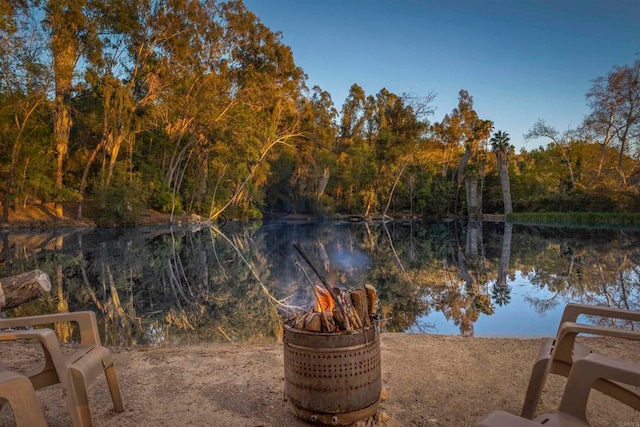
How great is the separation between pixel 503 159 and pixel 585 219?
40.8ft

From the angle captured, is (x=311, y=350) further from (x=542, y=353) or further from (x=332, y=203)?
(x=332, y=203)

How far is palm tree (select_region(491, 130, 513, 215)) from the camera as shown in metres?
40.9

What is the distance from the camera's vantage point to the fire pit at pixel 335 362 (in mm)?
2681

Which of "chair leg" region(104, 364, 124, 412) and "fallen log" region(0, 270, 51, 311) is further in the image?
"fallen log" region(0, 270, 51, 311)

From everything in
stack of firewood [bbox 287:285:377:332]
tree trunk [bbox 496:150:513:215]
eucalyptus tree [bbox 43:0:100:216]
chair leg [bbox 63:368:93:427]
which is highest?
eucalyptus tree [bbox 43:0:100:216]

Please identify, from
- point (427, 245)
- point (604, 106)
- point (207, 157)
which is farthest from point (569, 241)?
point (207, 157)

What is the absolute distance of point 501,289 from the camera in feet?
30.3

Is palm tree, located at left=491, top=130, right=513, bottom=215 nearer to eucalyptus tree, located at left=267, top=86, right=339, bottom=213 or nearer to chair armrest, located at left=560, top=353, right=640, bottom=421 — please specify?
eucalyptus tree, located at left=267, top=86, right=339, bottom=213

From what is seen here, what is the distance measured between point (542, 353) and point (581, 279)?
8.38m

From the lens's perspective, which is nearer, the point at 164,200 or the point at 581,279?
the point at 581,279

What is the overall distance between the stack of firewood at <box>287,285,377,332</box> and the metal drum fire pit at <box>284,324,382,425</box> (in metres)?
0.07

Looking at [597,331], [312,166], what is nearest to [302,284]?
[597,331]

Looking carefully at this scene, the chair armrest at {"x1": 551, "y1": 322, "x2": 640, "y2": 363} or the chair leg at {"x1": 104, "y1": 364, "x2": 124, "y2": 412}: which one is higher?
the chair armrest at {"x1": 551, "y1": 322, "x2": 640, "y2": 363}

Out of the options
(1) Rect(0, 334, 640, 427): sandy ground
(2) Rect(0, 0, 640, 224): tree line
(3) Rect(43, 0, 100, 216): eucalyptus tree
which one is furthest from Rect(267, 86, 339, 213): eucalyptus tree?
(1) Rect(0, 334, 640, 427): sandy ground
